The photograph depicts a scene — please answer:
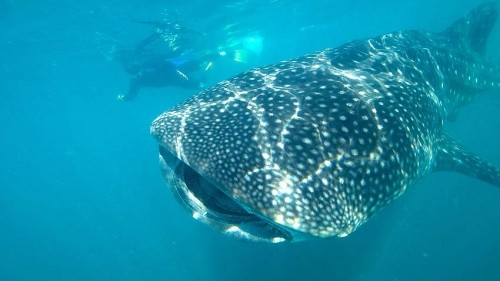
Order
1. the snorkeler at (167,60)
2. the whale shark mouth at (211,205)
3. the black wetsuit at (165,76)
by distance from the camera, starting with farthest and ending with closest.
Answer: the snorkeler at (167,60) → the black wetsuit at (165,76) → the whale shark mouth at (211,205)

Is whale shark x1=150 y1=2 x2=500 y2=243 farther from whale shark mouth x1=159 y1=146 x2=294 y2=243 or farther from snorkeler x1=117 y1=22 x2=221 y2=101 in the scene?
snorkeler x1=117 y1=22 x2=221 y2=101

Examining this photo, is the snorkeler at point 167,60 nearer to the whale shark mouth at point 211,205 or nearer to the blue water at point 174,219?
the blue water at point 174,219

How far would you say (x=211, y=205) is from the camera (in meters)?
4.05

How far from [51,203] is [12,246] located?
371 inches

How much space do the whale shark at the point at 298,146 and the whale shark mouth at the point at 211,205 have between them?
12 mm

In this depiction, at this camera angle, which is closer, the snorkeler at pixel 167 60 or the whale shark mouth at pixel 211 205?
the whale shark mouth at pixel 211 205

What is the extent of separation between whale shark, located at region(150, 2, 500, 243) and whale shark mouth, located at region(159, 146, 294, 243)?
0.01 meters

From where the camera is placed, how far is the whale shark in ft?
10.8

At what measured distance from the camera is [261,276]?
14.4 m

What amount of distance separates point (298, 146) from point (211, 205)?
4.07 feet

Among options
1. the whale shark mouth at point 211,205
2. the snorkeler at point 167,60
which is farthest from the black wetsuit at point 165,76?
the whale shark mouth at point 211,205

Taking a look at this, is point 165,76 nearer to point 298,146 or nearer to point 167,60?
point 167,60

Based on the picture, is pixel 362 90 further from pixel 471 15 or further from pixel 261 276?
pixel 261 276

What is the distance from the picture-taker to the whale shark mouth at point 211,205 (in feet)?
12.7
